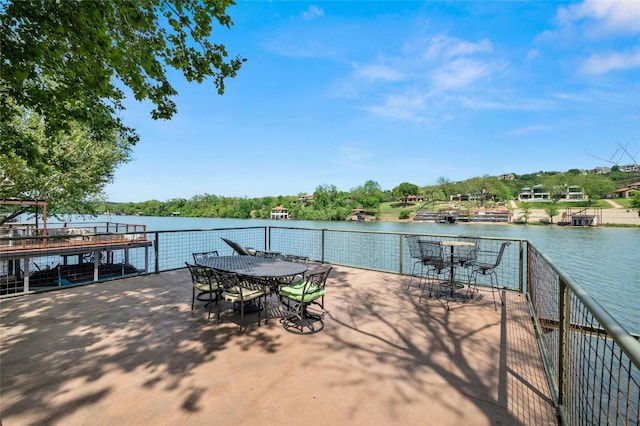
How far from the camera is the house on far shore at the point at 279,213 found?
181 feet

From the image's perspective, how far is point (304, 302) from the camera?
326 centimetres

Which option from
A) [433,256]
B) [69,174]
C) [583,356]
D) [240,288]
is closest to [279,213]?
[69,174]

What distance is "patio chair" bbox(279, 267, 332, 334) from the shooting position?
321 centimetres

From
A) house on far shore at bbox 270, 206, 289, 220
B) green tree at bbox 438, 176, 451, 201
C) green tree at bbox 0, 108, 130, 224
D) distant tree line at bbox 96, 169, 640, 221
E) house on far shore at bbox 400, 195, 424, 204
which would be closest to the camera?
green tree at bbox 0, 108, 130, 224

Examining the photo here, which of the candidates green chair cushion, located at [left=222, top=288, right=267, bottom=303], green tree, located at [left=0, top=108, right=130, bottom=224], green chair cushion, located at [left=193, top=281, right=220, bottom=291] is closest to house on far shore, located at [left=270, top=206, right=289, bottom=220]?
green tree, located at [left=0, top=108, right=130, bottom=224]

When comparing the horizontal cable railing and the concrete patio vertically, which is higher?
the horizontal cable railing

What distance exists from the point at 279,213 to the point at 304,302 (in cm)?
5377

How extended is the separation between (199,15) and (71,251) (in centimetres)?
1170

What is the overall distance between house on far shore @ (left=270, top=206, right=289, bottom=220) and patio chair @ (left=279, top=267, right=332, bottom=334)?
51.7m

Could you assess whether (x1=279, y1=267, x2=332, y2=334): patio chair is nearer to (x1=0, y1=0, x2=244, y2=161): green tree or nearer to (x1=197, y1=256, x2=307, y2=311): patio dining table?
(x1=197, y1=256, x2=307, y2=311): patio dining table

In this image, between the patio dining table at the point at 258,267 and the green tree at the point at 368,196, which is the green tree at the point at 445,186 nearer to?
the green tree at the point at 368,196

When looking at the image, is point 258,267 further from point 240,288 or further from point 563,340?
point 563,340

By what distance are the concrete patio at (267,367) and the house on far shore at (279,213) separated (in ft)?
169

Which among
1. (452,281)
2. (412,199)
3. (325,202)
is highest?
(412,199)
